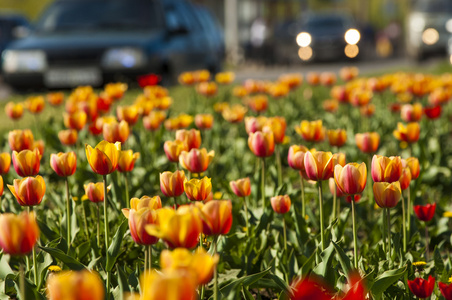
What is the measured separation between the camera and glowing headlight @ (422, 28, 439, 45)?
15930 mm

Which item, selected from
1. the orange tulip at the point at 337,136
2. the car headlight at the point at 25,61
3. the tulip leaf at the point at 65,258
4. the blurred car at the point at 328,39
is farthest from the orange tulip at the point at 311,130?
the blurred car at the point at 328,39

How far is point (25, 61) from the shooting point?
24.3 ft

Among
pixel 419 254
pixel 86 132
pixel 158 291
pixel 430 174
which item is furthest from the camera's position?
pixel 86 132

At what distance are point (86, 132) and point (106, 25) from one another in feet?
Answer: 12.2

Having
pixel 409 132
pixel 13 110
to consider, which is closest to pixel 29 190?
pixel 409 132

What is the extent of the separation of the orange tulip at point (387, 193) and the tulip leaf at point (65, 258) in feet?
2.75

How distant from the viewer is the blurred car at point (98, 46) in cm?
714

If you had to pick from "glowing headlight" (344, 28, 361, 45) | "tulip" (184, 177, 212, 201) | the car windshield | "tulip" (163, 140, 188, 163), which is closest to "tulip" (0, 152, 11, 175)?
"tulip" (163, 140, 188, 163)

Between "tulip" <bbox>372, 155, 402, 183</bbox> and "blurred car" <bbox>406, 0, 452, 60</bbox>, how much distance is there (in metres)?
14.9

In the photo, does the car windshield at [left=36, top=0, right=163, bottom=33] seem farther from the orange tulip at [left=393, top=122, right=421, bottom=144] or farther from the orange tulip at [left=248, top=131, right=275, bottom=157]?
the orange tulip at [left=248, top=131, right=275, bottom=157]

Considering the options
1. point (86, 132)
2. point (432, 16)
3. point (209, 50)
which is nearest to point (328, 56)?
point (432, 16)

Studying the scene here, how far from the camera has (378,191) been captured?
185 cm

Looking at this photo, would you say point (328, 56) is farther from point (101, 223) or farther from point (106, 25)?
point (101, 223)

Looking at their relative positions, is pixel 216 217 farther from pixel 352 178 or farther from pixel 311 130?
pixel 311 130
